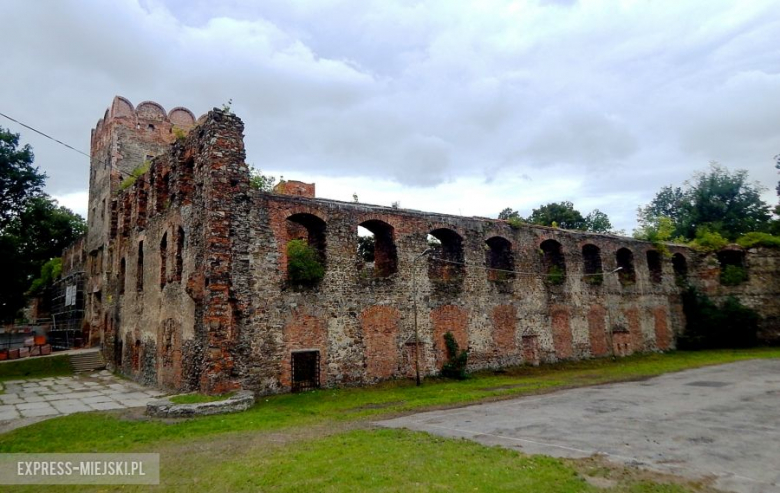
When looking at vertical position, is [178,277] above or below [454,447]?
above

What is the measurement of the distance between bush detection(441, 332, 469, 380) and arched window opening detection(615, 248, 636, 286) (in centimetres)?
1228

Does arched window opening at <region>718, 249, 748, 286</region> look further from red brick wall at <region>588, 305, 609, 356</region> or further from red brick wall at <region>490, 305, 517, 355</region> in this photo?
red brick wall at <region>490, 305, 517, 355</region>

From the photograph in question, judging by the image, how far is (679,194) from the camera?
2112 inches

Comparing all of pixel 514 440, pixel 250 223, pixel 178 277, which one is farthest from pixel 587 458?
pixel 178 277

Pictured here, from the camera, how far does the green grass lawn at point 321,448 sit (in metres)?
6.66

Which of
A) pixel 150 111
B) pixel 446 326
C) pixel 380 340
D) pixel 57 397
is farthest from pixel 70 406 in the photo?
pixel 150 111

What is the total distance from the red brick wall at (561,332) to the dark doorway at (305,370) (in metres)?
11.8

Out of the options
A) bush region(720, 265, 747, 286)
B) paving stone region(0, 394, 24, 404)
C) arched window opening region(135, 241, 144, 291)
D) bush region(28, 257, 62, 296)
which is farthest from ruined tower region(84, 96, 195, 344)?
bush region(720, 265, 747, 286)

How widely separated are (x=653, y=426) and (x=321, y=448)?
6790 millimetres

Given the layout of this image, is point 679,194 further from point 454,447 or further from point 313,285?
point 454,447

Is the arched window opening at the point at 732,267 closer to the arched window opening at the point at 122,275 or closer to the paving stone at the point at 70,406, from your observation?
the paving stone at the point at 70,406

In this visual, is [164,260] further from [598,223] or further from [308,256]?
[598,223]

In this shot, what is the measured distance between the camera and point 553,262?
79.0 ft

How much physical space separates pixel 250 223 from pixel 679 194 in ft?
173
